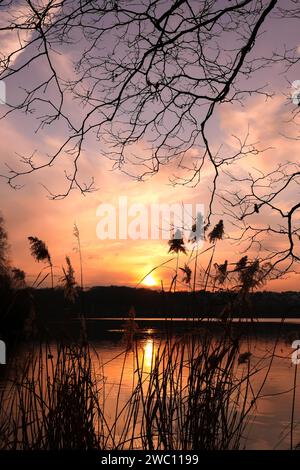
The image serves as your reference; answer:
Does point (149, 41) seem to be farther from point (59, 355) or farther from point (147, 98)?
point (59, 355)

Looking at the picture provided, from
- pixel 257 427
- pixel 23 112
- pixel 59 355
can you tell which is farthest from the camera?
pixel 257 427

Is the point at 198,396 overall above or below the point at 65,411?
above

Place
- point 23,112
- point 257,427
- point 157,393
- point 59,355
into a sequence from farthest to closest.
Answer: point 257,427
point 23,112
point 59,355
point 157,393

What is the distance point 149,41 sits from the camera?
539 cm

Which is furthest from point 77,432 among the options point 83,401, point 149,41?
point 149,41

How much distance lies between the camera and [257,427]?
13.1 meters

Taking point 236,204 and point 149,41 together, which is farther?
point 236,204

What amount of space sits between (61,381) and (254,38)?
3.67 m

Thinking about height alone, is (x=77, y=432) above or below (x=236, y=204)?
below
